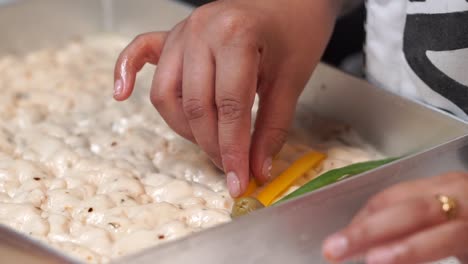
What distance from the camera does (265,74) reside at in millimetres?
973

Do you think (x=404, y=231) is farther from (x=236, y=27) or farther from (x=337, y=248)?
(x=236, y=27)

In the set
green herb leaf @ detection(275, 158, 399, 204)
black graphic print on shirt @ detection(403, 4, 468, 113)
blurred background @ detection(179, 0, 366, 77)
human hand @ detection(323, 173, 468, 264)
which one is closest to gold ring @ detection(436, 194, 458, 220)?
human hand @ detection(323, 173, 468, 264)

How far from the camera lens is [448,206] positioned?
2.20ft

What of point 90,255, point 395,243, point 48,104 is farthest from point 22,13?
point 395,243

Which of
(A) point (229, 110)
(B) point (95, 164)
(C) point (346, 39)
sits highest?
(A) point (229, 110)

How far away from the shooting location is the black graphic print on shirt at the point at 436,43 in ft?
3.22

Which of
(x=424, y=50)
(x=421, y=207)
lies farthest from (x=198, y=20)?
(x=421, y=207)

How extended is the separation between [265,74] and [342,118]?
0.20m

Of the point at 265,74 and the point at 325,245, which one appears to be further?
the point at 265,74

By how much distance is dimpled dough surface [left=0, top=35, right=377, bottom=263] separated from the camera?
33.5 inches

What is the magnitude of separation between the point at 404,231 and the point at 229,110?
298mm

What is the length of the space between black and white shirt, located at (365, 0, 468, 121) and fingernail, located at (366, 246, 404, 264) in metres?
0.41

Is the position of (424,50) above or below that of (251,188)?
above

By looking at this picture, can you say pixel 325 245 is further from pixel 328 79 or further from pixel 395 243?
pixel 328 79
